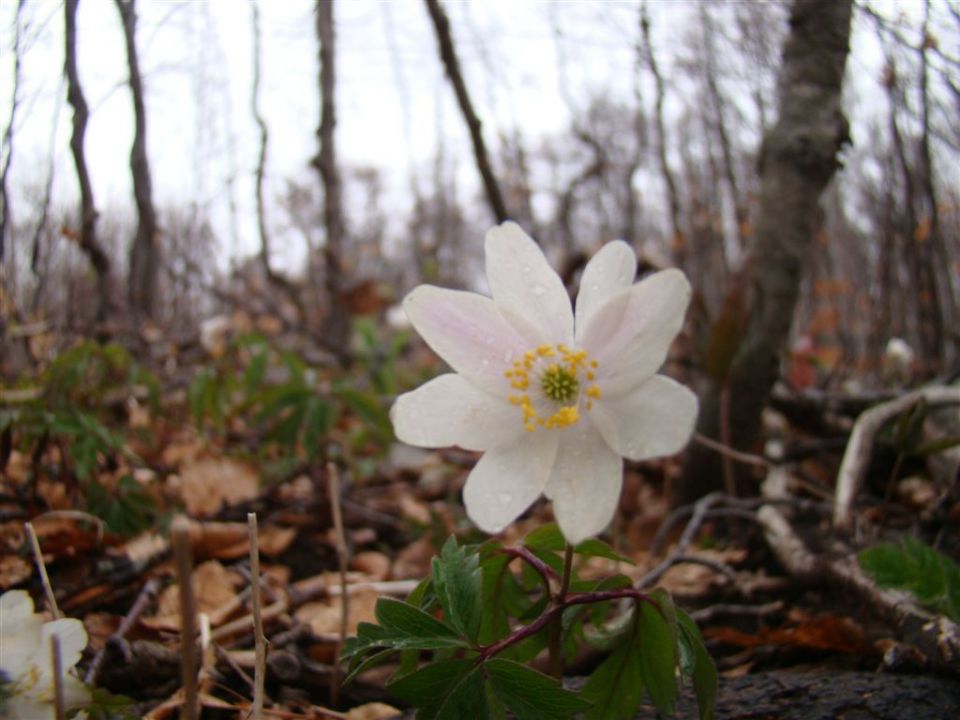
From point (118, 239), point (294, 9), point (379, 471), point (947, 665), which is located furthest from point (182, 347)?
point (947, 665)

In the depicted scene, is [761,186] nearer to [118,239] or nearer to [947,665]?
[947,665]

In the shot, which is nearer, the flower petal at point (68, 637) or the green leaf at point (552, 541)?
the flower petal at point (68, 637)

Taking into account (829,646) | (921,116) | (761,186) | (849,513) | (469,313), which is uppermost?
(921,116)

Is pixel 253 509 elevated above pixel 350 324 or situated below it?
below

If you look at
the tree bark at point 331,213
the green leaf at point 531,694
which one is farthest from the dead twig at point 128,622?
the tree bark at point 331,213

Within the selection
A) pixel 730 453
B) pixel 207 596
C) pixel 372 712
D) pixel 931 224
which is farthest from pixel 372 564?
pixel 931 224

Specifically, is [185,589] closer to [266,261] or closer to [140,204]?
[140,204]

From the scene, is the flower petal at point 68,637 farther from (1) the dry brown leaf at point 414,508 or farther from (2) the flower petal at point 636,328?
(1) the dry brown leaf at point 414,508
